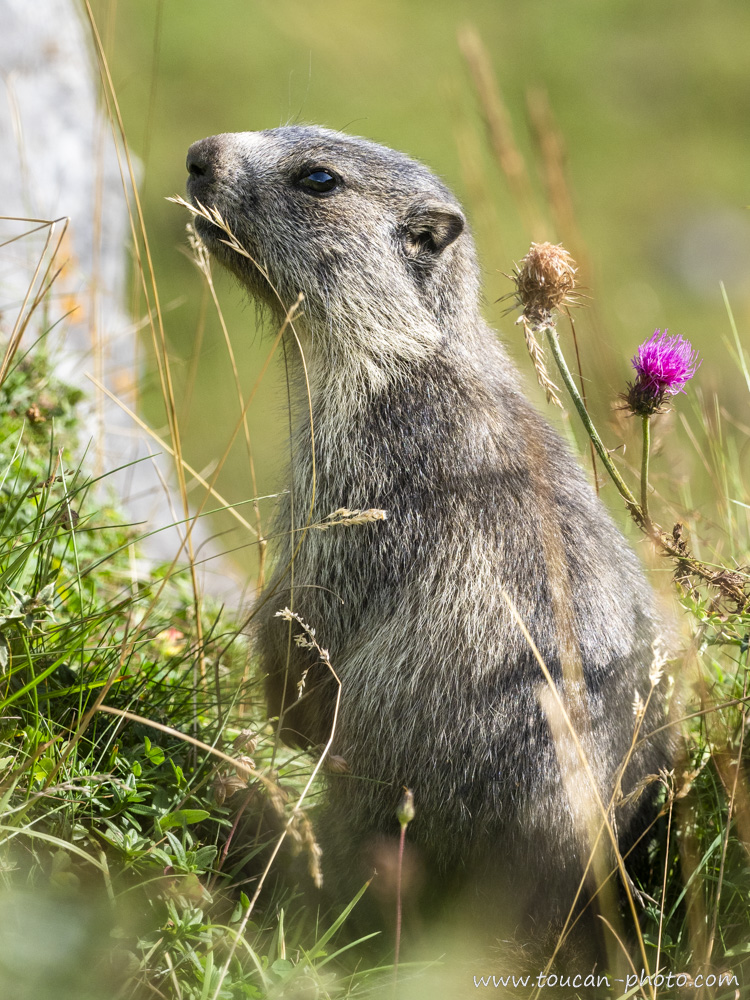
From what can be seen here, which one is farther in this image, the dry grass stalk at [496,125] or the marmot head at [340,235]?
the marmot head at [340,235]

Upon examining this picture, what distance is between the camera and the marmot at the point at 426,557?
A: 119 inches

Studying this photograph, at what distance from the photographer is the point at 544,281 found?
2830 millimetres

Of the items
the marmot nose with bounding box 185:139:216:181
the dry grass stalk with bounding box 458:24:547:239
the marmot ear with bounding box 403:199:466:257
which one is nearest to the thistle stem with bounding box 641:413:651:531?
the dry grass stalk with bounding box 458:24:547:239

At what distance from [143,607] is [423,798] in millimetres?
1639

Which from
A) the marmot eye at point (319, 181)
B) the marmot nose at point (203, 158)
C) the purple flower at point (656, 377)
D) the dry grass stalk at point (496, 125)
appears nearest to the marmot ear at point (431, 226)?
the marmot eye at point (319, 181)

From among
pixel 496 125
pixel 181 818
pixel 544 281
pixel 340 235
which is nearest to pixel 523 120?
pixel 340 235

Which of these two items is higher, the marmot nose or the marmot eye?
the marmot nose

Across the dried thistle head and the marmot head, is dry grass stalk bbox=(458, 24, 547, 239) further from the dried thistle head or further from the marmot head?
the marmot head

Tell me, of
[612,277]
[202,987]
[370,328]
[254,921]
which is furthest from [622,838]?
[612,277]

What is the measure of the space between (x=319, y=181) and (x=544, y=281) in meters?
1.31

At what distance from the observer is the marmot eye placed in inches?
145

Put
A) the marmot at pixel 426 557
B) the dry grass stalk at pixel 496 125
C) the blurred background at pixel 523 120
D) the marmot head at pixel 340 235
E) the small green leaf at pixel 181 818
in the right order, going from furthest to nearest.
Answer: the blurred background at pixel 523 120 < the marmot head at pixel 340 235 < the marmot at pixel 426 557 < the dry grass stalk at pixel 496 125 < the small green leaf at pixel 181 818

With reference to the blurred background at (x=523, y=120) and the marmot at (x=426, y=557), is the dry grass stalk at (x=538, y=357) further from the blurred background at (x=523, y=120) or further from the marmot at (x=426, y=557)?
the blurred background at (x=523, y=120)

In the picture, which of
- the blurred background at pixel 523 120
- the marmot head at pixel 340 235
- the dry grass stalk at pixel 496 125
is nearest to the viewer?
the dry grass stalk at pixel 496 125
